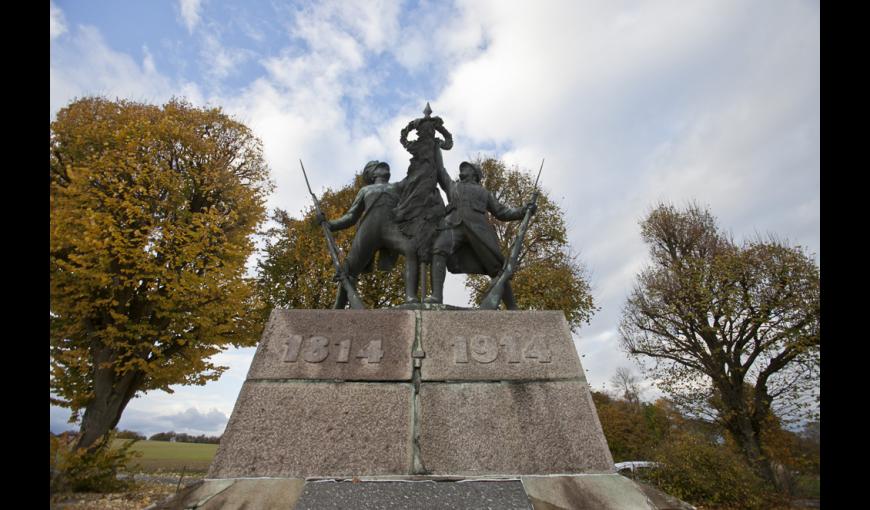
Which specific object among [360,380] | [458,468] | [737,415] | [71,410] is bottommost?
[458,468]

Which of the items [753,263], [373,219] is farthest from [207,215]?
[753,263]

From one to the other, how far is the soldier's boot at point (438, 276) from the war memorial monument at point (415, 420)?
249 millimetres

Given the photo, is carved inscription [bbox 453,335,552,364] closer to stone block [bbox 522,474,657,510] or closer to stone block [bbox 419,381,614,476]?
stone block [bbox 419,381,614,476]

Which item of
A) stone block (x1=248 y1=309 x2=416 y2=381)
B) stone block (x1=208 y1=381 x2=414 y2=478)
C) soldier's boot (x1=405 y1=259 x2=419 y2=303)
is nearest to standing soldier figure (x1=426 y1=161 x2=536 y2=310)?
soldier's boot (x1=405 y1=259 x2=419 y2=303)

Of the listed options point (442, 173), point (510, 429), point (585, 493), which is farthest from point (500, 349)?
point (442, 173)

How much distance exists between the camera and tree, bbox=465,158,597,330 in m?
15.9

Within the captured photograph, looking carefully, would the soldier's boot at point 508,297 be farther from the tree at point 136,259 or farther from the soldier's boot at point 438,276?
the tree at point 136,259

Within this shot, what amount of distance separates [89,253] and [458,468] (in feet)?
42.1

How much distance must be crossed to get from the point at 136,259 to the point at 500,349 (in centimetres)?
1194

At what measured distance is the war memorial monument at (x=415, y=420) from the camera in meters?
3.12

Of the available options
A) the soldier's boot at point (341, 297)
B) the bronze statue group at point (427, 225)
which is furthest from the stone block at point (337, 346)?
the soldier's boot at point (341, 297)

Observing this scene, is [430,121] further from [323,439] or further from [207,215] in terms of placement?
[207,215]

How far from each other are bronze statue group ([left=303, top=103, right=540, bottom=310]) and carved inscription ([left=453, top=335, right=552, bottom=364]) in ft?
3.74

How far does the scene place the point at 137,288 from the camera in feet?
43.9
